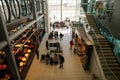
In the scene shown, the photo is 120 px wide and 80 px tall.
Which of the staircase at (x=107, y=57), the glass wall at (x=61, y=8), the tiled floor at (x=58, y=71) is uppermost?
the glass wall at (x=61, y=8)

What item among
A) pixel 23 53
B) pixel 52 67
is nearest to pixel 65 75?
pixel 52 67

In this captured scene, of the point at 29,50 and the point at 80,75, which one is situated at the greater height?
the point at 29,50

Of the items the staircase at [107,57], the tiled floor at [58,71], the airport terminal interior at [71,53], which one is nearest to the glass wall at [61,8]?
the airport terminal interior at [71,53]

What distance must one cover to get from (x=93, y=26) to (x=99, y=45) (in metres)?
3.00

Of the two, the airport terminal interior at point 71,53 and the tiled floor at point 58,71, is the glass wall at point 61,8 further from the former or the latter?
the tiled floor at point 58,71

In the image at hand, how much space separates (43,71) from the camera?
40.8 ft

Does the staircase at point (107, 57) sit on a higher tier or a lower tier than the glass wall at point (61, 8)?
lower

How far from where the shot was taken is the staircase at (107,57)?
8922 millimetres

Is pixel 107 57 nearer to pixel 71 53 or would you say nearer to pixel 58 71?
pixel 58 71

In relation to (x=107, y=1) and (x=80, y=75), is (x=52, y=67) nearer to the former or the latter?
(x=80, y=75)

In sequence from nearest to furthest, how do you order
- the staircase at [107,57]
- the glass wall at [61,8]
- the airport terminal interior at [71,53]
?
the airport terminal interior at [71,53]
the staircase at [107,57]
the glass wall at [61,8]

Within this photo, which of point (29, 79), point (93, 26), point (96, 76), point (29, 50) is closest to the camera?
point (96, 76)

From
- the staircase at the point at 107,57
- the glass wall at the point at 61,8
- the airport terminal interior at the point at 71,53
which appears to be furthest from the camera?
the glass wall at the point at 61,8

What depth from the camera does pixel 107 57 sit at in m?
9.95
